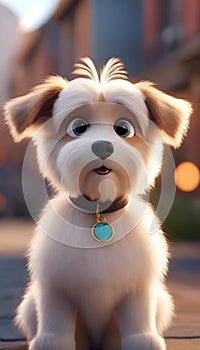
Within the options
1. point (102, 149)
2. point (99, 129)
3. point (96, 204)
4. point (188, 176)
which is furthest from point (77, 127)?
point (188, 176)

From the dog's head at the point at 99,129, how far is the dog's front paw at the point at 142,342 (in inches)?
21.9

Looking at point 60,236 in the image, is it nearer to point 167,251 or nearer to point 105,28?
point 167,251

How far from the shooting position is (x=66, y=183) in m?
2.64

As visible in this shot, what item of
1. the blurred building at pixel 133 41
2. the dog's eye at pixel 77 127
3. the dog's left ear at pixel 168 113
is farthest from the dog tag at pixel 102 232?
the blurred building at pixel 133 41

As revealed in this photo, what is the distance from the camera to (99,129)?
2.65 metres

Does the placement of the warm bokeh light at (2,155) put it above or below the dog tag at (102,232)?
below

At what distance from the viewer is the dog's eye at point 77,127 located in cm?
267

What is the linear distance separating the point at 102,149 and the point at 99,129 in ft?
0.56

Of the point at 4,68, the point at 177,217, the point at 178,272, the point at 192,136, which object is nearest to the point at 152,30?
the point at 192,136

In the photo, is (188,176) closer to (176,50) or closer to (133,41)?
(176,50)

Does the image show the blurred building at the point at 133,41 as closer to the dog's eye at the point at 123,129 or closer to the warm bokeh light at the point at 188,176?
the warm bokeh light at the point at 188,176

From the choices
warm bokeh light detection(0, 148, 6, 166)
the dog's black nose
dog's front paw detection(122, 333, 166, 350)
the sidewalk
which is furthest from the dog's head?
warm bokeh light detection(0, 148, 6, 166)

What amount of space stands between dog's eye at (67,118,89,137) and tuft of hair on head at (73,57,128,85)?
0.26 metres

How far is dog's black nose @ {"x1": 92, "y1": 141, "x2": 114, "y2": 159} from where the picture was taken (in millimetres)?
2498
